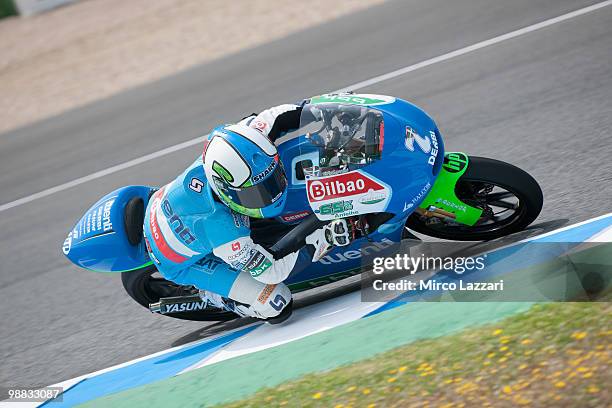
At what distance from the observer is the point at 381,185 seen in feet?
15.5

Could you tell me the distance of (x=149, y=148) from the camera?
10.2 m

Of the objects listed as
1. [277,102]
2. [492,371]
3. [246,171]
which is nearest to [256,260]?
[246,171]

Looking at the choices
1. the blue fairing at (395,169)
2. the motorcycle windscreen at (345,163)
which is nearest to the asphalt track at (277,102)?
the blue fairing at (395,169)

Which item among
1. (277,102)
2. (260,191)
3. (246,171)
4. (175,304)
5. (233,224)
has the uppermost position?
(277,102)

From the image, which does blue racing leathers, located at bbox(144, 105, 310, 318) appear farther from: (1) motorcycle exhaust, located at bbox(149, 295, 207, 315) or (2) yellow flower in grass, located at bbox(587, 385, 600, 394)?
(2) yellow flower in grass, located at bbox(587, 385, 600, 394)

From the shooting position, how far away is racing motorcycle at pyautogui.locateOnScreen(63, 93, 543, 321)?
4.71 metres

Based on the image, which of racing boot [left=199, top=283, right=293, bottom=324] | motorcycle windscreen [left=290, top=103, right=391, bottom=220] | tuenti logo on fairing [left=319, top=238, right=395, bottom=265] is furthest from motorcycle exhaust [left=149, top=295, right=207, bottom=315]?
motorcycle windscreen [left=290, top=103, right=391, bottom=220]

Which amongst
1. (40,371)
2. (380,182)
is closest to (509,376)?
(380,182)

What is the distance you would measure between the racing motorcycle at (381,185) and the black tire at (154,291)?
37.8 inches

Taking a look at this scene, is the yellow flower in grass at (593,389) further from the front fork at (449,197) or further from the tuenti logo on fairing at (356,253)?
the tuenti logo on fairing at (356,253)

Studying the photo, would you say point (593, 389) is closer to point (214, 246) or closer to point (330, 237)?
point (330, 237)

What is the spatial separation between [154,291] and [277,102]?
469cm

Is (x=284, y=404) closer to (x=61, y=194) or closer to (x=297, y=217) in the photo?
(x=297, y=217)

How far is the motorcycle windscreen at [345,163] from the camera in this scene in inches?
185
